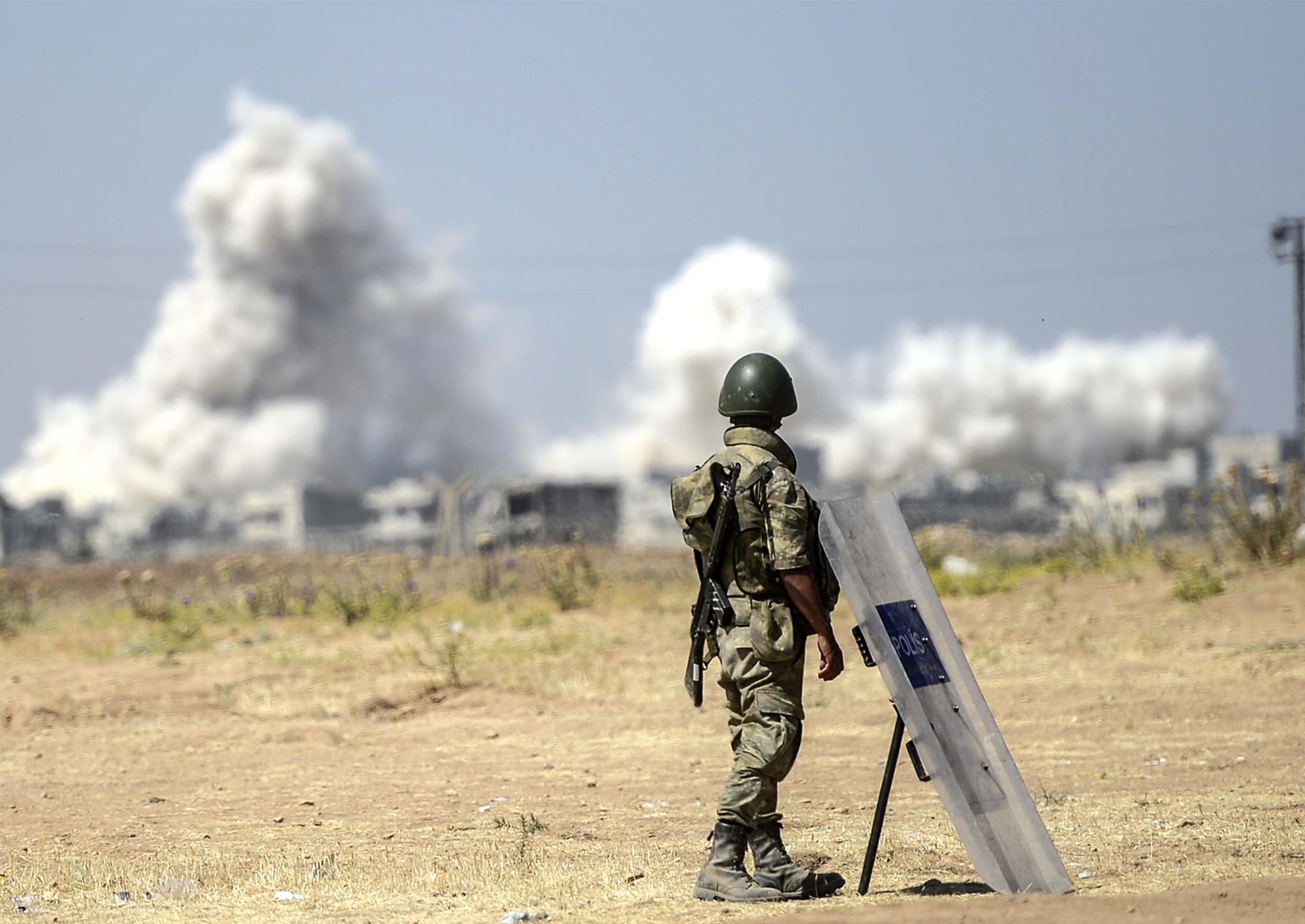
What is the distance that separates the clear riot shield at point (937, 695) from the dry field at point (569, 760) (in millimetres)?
237

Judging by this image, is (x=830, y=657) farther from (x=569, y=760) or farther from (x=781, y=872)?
(x=569, y=760)

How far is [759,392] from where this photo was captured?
15.0ft

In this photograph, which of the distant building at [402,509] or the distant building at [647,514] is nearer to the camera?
the distant building at [647,514]

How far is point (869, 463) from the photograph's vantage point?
51.0m

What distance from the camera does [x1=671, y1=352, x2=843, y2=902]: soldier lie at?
430 centimetres

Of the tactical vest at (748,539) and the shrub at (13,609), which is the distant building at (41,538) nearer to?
the shrub at (13,609)

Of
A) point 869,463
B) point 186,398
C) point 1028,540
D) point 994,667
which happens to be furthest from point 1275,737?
point 186,398

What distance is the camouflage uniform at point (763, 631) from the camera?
14.1ft

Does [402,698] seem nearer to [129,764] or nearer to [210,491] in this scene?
[129,764]

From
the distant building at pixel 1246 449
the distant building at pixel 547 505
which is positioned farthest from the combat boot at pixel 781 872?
the distant building at pixel 1246 449

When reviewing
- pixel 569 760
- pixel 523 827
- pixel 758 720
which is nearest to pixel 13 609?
pixel 569 760

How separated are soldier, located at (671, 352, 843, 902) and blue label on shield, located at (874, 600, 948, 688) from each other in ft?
0.58

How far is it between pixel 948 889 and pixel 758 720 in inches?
34.2

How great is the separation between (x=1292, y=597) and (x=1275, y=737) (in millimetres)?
5088
